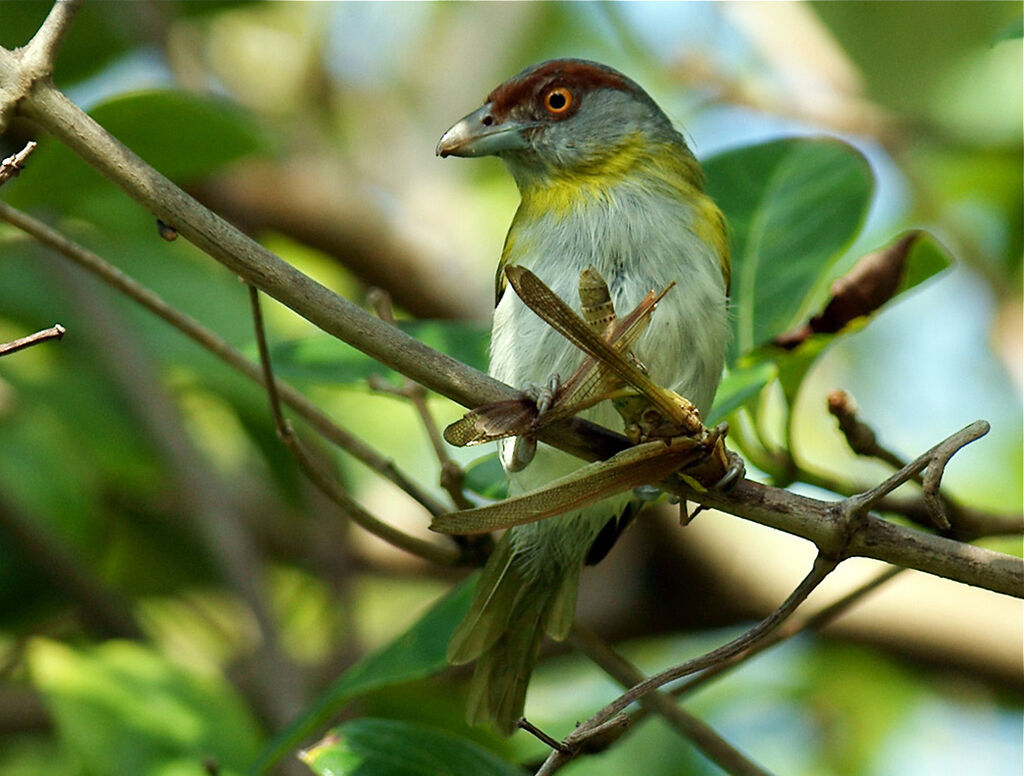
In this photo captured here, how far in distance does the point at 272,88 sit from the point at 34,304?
2.06 meters

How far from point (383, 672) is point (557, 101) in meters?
1.46

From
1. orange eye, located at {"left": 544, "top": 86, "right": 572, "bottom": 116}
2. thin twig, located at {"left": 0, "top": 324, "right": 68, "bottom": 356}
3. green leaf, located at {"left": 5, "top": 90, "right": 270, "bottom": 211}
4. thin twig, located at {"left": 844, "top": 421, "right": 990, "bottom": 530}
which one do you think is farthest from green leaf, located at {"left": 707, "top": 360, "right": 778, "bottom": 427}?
green leaf, located at {"left": 5, "top": 90, "right": 270, "bottom": 211}

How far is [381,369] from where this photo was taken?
255 cm

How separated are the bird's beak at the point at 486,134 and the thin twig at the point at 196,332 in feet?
2.92

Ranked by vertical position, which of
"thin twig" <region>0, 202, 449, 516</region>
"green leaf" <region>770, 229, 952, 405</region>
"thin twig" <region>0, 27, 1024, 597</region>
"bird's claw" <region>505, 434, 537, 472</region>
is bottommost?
"thin twig" <region>0, 27, 1024, 597</region>

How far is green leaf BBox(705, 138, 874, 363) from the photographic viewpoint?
2715 mm

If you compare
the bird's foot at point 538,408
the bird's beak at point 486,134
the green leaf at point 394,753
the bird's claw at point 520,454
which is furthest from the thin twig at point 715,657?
the bird's beak at point 486,134

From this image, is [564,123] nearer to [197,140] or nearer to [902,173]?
[197,140]

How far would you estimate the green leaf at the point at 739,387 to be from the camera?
214 cm

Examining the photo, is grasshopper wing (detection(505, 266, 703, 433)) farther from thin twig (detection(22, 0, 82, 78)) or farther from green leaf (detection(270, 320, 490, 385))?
green leaf (detection(270, 320, 490, 385))

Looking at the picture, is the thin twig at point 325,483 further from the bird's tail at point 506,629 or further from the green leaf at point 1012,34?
the green leaf at point 1012,34

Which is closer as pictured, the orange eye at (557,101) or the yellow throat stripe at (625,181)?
the yellow throat stripe at (625,181)

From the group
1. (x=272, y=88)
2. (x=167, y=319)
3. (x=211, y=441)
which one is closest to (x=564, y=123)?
(x=167, y=319)

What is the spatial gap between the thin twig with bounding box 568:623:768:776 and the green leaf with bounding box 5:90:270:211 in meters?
1.39
